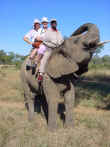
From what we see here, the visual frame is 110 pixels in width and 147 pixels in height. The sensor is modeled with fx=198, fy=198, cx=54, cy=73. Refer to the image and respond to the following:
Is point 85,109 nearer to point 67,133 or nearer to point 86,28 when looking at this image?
point 67,133

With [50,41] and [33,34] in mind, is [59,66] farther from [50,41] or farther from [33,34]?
[33,34]

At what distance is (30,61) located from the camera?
5.12m

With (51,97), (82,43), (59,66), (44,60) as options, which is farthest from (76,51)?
(51,97)

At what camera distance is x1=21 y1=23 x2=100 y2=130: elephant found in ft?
12.1

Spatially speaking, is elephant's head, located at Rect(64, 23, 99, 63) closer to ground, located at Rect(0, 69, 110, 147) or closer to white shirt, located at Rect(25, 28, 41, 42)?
white shirt, located at Rect(25, 28, 41, 42)

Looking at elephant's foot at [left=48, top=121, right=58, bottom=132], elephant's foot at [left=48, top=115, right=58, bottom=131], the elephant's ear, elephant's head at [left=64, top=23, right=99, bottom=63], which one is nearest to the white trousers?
the elephant's ear

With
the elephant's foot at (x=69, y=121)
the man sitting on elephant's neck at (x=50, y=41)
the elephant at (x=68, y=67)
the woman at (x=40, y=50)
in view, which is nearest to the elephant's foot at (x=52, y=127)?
the elephant at (x=68, y=67)

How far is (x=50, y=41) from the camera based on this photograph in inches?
181

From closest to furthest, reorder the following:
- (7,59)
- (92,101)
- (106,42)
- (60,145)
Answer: (106,42), (60,145), (92,101), (7,59)

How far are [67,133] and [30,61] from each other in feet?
6.61

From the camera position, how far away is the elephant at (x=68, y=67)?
145 inches

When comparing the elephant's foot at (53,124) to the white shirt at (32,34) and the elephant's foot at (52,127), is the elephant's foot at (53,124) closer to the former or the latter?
the elephant's foot at (52,127)

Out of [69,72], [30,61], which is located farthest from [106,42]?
[30,61]

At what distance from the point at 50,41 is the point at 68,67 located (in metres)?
0.87
